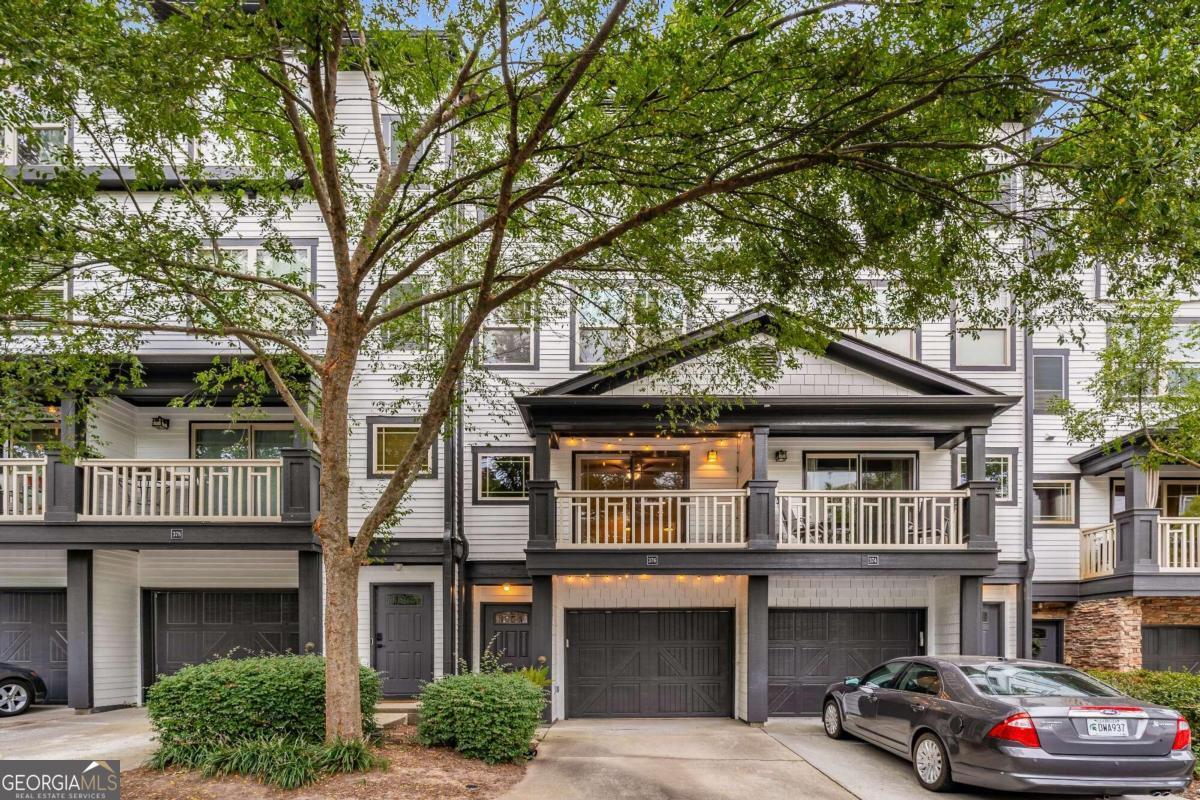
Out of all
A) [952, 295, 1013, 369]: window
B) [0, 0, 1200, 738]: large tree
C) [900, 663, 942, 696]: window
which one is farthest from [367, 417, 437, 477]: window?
[952, 295, 1013, 369]: window

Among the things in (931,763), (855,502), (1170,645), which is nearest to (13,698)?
(931,763)

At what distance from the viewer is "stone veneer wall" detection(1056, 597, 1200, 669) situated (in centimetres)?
1241

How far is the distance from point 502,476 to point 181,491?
5.18 m

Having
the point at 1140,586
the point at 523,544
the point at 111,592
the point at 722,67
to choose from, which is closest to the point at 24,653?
the point at 111,592

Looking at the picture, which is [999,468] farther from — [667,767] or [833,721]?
[667,767]

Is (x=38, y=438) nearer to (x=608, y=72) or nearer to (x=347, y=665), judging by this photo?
(x=347, y=665)

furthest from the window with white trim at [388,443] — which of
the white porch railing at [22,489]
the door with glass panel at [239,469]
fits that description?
the white porch railing at [22,489]

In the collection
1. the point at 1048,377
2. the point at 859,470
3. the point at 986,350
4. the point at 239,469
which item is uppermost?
the point at 986,350

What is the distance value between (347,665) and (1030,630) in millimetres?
11494

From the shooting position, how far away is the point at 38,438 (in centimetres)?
1320

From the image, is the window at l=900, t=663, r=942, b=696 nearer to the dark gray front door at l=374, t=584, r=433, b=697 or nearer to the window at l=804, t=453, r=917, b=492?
the window at l=804, t=453, r=917, b=492

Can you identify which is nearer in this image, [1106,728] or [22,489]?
[1106,728]

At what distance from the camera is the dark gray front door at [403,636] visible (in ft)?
42.1

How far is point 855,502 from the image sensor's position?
12.2m
